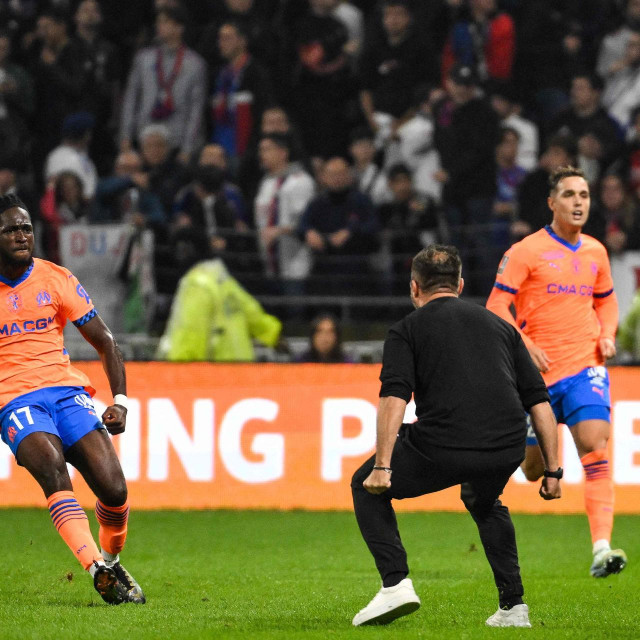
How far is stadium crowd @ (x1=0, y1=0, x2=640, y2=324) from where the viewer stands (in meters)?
13.7

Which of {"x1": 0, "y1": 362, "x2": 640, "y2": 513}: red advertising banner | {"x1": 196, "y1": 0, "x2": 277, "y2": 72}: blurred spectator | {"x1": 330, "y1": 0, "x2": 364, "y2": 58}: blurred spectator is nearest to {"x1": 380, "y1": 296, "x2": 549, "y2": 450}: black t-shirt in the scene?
{"x1": 0, "y1": 362, "x2": 640, "y2": 513}: red advertising banner

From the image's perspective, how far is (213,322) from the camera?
12.0 metres

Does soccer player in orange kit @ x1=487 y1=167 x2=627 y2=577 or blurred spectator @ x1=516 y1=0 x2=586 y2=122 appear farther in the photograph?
blurred spectator @ x1=516 y1=0 x2=586 y2=122

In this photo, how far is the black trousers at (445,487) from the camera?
18.2 feet

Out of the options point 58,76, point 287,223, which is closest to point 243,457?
point 287,223

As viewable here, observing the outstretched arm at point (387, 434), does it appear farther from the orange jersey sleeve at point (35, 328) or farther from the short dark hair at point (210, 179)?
the short dark hair at point (210, 179)

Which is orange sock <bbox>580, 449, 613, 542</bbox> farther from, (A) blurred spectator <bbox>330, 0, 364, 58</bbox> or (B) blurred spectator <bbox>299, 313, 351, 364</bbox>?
(A) blurred spectator <bbox>330, 0, 364, 58</bbox>

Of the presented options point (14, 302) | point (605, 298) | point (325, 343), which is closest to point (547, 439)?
point (14, 302)

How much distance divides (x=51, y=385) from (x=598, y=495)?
3414 millimetres

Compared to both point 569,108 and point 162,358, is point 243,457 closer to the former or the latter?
point 162,358

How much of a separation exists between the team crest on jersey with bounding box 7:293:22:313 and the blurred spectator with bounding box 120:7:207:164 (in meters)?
9.13

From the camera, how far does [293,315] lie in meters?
13.4

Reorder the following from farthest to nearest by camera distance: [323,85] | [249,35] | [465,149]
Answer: [249,35], [323,85], [465,149]

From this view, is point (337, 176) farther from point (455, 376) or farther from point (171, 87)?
point (455, 376)
